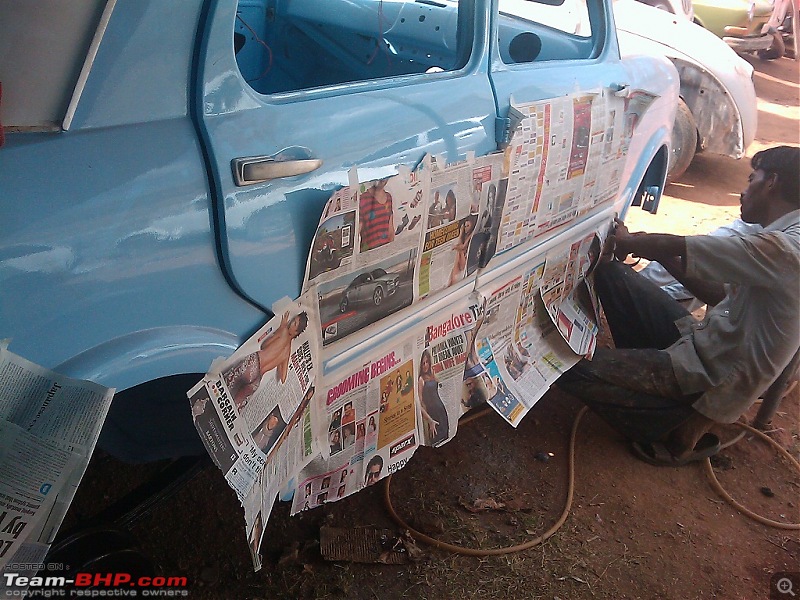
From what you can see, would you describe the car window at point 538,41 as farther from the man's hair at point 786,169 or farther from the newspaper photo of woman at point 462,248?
the newspaper photo of woman at point 462,248

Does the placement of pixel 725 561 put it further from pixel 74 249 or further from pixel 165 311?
pixel 74 249

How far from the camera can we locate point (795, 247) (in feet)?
8.11

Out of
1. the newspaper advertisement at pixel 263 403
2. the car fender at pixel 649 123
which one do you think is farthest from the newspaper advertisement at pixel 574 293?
the newspaper advertisement at pixel 263 403

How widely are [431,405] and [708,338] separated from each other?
1.43 m

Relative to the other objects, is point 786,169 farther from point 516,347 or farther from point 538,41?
point 516,347

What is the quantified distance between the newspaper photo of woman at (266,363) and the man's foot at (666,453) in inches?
77.0

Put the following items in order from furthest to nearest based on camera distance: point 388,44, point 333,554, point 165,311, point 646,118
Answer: point 646,118
point 388,44
point 333,554
point 165,311

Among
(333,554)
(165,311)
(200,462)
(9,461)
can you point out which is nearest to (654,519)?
(333,554)

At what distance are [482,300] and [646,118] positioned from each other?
143 centimetres

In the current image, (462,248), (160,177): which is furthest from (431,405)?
(160,177)

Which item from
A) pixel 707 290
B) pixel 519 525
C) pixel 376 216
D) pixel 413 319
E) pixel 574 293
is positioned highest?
pixel 376 216

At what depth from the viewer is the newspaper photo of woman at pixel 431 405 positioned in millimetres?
2049

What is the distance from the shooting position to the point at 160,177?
1145mm

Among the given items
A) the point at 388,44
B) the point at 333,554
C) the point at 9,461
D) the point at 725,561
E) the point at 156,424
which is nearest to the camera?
the point at 9,461
